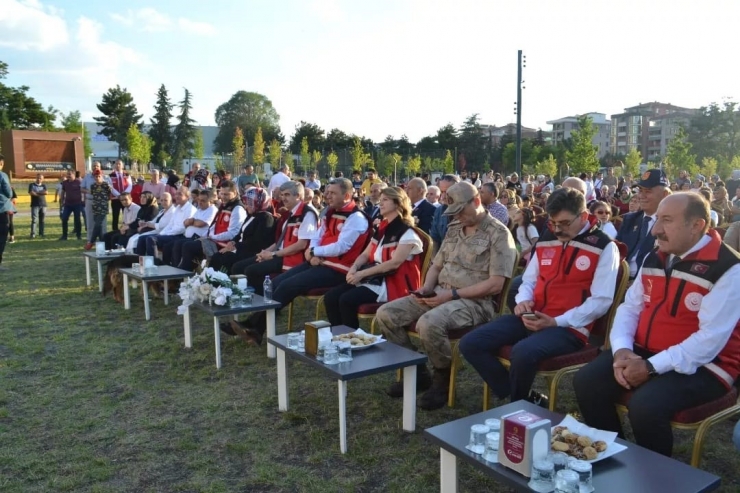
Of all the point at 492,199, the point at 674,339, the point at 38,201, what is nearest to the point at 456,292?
the point at 674,339

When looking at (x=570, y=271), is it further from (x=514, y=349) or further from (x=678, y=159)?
(x=678, y=159)

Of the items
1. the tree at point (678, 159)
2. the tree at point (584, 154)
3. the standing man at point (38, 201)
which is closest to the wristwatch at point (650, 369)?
the standing man at point (38, 201)

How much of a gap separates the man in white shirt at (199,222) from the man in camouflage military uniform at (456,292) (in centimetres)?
446

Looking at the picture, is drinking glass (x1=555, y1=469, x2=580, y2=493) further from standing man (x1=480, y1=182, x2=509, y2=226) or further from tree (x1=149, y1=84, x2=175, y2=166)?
tree (x1=149, y1=84, x2=175, y2=166)

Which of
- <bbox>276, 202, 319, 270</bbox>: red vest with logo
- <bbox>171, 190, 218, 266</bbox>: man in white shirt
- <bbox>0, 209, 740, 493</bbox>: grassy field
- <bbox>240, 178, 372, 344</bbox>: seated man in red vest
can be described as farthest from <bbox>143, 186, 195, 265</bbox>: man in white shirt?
<bbox>240, 178, 372, 344</bbox>: seated man in red vest

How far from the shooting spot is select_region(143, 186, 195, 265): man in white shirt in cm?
831

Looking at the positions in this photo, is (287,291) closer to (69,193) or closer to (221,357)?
(221,357)

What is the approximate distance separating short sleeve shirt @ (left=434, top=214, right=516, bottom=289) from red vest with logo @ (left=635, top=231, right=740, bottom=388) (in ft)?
3.89

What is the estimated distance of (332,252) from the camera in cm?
Answer: 552

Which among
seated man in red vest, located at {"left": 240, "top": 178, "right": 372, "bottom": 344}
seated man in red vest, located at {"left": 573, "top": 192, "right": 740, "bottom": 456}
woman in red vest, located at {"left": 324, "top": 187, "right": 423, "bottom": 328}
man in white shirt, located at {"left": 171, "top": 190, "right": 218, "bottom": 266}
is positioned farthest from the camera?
man in white shirt, located at {"left": 171, "top": 190, "right": 218, "bottom": 266}

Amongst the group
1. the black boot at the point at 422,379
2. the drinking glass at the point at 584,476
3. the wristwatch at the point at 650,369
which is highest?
the wristwatch at the point at 650,369

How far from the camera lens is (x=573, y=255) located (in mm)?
3492

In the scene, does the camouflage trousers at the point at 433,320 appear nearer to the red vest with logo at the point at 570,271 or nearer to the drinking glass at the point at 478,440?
the red vest with logo at the point at 570,271

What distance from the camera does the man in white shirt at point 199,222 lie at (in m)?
8.02
